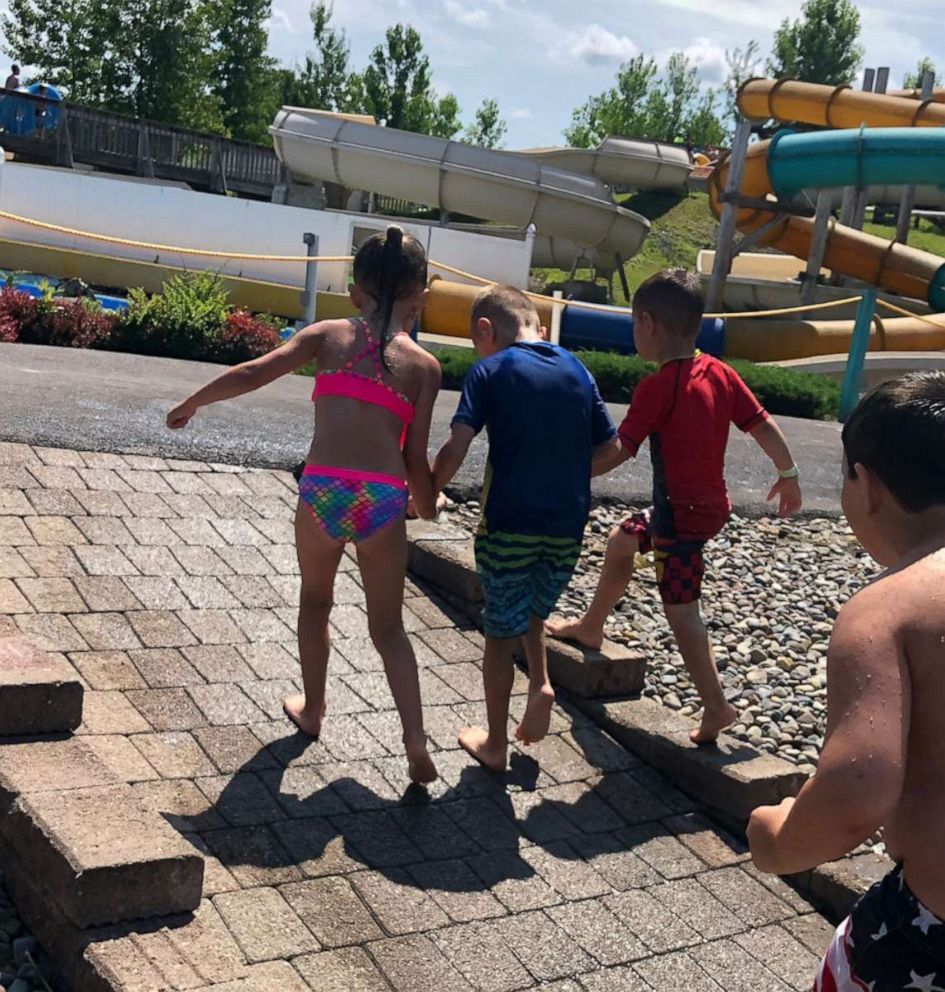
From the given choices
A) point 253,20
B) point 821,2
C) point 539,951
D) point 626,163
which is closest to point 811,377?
point 539,951

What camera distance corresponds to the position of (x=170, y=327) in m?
11.3

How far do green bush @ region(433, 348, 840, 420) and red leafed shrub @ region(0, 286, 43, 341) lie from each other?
10.9 feet

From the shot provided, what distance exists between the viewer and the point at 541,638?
4.49m

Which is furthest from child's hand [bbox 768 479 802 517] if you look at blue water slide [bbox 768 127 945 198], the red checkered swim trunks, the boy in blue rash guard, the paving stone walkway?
blue water slide [bbox 768 127 945 198]

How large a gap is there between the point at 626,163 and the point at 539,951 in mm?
36522

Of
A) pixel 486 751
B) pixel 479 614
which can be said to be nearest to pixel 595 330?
pixel 479 614

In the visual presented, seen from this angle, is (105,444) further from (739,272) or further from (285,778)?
(739,272)

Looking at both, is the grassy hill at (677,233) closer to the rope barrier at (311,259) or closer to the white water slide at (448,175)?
the white water slide at (448,175)

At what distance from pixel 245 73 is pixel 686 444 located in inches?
1801

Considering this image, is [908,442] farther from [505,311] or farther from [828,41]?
[828,41]

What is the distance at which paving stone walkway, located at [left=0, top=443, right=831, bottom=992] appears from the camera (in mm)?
3443

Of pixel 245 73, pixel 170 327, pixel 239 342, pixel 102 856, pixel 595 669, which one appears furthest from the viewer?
pixel 245 73

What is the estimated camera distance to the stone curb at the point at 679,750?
4.32m

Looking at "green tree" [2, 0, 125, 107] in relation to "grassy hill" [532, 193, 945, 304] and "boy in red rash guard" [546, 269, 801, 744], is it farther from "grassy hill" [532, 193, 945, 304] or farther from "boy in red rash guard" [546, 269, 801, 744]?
"boy in red rash guard" [546, 269, 801, 744]
